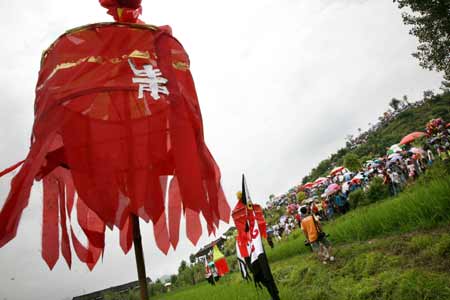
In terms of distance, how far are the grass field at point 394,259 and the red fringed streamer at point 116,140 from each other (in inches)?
118

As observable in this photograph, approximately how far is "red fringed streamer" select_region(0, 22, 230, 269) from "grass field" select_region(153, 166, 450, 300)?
9.85ft

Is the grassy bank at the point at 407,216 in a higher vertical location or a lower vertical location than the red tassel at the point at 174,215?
lower

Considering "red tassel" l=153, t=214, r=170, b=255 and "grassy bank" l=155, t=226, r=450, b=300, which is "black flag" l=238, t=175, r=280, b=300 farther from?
"red tassel" l=153, t=214, r=170, b=255

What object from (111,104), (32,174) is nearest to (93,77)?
(111,104)

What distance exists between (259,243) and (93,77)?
108 inches

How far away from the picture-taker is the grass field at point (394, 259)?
3336 mm

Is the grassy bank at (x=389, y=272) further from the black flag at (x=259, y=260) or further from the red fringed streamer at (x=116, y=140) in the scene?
the red fringed streamer at (x=116, y=140)

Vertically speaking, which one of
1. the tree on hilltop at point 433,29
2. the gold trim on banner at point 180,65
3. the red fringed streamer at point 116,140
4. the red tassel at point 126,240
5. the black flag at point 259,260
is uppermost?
the tree on hilltop at point 433,29

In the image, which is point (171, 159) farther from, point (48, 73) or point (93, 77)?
point (48, 73)

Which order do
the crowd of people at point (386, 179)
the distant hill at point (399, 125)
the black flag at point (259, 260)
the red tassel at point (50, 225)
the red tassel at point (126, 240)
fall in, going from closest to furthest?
the red tassel at point (50, 225) < the red tassel at point (126, 240) < the black flag at point (259, 260) < the crowd of people at point (386, 179) < the distant hill at point (399, 125)

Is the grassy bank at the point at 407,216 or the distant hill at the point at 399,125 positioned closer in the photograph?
the grassy bank at the point at 407,216

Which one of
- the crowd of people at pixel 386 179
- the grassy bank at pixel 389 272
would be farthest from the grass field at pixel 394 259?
the crowd of people at pixel 386 179

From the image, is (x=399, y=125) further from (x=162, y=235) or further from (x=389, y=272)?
(x=162, y=235)

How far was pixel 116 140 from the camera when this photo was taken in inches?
37.5
